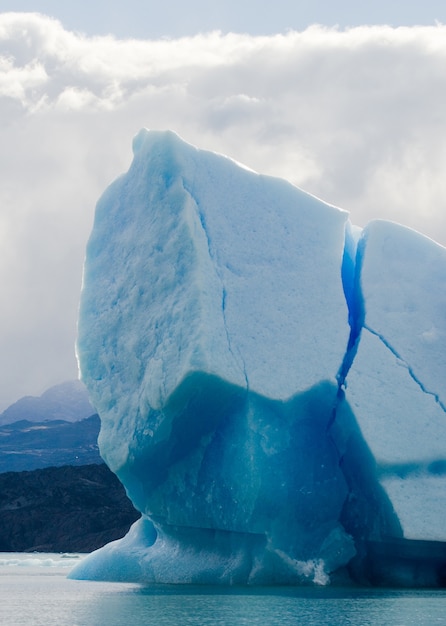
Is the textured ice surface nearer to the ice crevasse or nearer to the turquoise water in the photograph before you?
the ice crevasse

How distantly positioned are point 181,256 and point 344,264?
240 centimetres

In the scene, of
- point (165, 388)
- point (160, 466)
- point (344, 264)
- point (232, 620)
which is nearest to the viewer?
point (232, 620)

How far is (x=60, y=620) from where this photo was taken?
8.17 metres

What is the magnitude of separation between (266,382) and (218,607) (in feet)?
9.68

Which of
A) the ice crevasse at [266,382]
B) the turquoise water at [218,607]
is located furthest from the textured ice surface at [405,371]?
the turquoise water at [218,607]

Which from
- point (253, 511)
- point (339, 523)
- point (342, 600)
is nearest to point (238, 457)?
point (253, 511)

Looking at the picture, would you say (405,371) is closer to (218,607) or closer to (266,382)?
(266,382)

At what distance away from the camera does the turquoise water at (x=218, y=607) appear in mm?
7957

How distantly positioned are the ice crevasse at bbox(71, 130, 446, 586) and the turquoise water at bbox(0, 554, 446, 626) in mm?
794

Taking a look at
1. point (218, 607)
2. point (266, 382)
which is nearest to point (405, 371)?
point (266, 382)

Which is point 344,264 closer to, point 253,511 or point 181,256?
point 181,256

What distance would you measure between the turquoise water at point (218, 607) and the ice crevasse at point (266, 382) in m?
0.79

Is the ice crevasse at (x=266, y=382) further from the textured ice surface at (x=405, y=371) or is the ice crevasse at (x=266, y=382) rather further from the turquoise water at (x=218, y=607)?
the turquoise water at (x=218, y=607)

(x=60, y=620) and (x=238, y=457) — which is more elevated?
(x=238, y=457)
